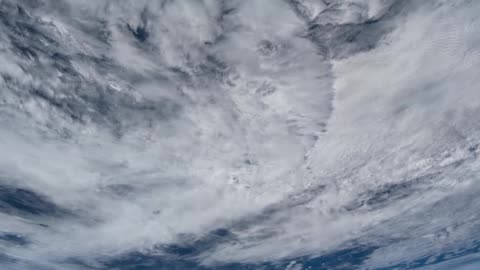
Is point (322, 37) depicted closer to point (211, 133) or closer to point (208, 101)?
point (208, 101)

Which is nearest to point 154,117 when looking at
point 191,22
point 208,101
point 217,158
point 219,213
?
point 208,101

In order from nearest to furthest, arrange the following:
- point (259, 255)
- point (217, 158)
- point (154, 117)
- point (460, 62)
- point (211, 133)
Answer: point (460, 62), point (154, 117), point (211, 133), point (217, 158), point (259, 255)

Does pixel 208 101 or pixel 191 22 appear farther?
pixel 208 101

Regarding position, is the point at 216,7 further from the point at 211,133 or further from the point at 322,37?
the point at 211,133

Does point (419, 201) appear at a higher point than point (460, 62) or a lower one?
lower

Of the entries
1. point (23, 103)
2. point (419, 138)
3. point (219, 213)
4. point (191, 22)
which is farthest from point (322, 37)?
point (219, 213)

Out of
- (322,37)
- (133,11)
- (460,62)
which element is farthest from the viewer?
(460,62)
